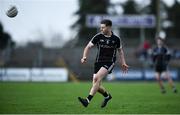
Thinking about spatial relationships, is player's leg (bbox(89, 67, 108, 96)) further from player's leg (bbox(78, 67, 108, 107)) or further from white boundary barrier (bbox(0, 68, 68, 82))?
white boundary barrier (bbox(0, 68, 68, 82))

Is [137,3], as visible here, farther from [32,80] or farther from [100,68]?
[100,68]

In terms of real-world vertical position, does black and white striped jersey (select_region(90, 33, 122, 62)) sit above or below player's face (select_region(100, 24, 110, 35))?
below

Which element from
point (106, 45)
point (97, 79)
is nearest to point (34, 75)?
point (106, 45)

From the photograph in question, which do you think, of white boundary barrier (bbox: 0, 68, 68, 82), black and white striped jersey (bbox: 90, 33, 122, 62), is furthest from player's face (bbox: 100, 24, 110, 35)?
white boundary barrier (bbox: 0, 68, 68, 82)

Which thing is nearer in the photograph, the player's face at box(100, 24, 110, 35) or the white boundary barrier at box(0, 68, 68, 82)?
the player's face at box(100, 24, 110, 35)

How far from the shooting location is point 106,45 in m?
13.9

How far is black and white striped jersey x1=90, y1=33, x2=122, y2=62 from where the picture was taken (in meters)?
13.9

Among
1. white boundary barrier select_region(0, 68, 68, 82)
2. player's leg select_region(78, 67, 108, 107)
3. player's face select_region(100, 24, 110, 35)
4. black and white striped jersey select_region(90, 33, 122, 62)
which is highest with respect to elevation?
player's face select_region(100, 24, 110, 35)

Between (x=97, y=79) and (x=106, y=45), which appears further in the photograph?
(x=106, y=45)

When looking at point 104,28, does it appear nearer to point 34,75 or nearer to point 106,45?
point 106,45

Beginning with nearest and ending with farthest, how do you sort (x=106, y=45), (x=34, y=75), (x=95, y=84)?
(x=95, y=84)
(x=106, y=45)
(x=34, y=75)

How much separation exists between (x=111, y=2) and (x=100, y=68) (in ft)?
196

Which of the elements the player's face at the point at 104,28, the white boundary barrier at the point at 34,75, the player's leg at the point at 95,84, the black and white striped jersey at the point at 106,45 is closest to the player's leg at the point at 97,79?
the player's leg at the point at 95,84

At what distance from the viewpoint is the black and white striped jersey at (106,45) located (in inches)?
546
